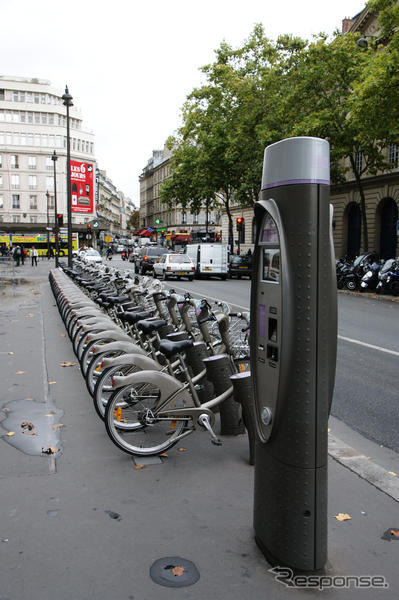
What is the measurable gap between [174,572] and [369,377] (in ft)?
16.8

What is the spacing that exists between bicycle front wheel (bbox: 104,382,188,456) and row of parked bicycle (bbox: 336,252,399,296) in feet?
54.3

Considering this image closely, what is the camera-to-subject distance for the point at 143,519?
3330mm

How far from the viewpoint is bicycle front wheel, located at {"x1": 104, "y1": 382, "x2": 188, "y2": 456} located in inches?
167

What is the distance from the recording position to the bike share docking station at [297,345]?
2580 mm

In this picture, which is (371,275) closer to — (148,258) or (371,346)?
(371,346)

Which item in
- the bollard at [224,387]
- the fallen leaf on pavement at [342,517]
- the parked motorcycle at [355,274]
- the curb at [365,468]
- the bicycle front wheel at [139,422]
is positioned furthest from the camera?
the parked motorcycle at [355,274]

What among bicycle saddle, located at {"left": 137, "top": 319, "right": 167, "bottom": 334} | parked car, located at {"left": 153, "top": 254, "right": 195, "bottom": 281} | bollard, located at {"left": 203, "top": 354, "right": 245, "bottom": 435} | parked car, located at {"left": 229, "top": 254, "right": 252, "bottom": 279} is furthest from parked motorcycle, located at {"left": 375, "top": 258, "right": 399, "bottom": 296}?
bollard, located at {"left": 203, "top": 354, "right": 245, "bottom": 435}

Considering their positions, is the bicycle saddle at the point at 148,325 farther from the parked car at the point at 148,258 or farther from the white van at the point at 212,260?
the parked car at the point at 148,258

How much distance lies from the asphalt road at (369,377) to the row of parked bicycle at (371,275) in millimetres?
6321

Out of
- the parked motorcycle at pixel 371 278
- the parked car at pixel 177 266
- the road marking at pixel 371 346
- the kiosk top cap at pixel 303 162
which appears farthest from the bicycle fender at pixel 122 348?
the parked car at pixel 177 266

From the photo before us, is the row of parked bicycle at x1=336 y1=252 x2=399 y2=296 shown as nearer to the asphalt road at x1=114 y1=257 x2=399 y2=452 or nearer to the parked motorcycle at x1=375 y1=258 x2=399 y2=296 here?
the parked motorcycle at x1=375 y1=258 x2=399 y2=296

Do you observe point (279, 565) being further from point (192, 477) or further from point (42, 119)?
Answer: point (42, 119)

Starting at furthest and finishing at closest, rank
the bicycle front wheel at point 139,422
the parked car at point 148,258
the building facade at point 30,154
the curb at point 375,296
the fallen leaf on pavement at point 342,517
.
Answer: the building facade at point 30,154 < the parked car at point 148,258 < the curb at point 375,296 < the bicycle front wheel at point 139,422 < the fallen leaf on pavement at point 342,517

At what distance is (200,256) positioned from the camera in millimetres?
30016
